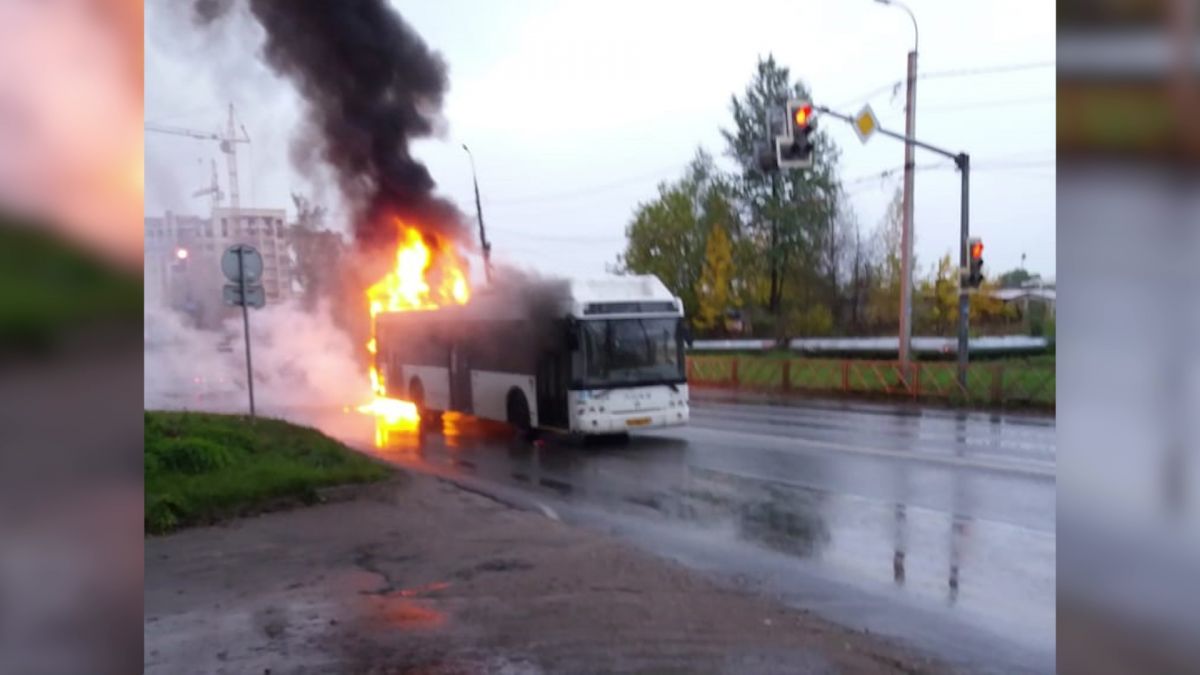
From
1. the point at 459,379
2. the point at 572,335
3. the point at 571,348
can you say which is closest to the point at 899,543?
the point at 572,335

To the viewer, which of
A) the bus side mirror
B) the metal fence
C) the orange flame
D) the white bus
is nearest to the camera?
A: the orange flame

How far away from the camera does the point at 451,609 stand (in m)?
5.73

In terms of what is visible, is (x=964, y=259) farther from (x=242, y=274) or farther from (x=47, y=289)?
(x=47, y=289)

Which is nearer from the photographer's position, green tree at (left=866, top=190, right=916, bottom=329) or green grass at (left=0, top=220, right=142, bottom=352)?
green grass at (left=0, top=220, right=142, bottom=352)

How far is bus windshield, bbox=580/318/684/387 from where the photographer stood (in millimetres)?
12227

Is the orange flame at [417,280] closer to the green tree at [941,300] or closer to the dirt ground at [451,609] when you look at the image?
the dirt ground at [451,609]

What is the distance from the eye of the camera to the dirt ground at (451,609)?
16.1ft

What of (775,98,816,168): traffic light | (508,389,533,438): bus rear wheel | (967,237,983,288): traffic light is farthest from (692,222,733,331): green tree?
(967,237,983,288): traffic light

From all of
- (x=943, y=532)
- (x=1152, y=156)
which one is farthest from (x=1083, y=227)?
(x=943, y=532)

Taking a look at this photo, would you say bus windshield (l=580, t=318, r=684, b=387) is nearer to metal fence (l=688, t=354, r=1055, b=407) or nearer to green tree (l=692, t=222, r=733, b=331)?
green tree (l=692, t=222, r=733, b=331)

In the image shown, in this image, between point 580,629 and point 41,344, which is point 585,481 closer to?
point 580,629

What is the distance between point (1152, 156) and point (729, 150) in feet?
22.3

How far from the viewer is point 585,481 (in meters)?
11.0

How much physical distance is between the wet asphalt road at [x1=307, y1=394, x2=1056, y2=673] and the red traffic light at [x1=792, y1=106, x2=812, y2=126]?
13.1 ft
